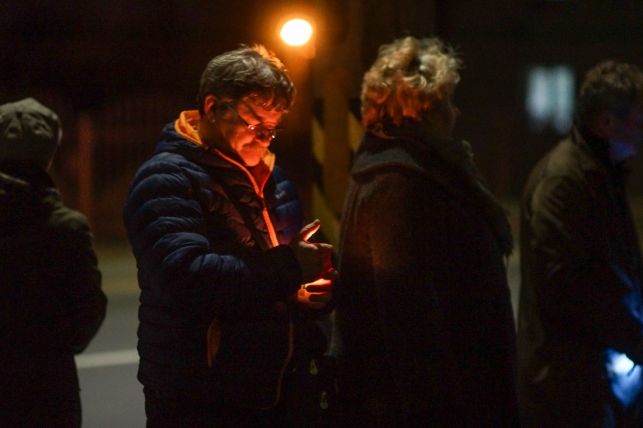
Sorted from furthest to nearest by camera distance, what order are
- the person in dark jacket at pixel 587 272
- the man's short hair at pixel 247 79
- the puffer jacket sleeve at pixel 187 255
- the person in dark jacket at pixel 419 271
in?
the person in dark jacket at pixel 587 272
the person in dark jacket at pixel 419 271
the man's short hair at pixel 247 79
the puffer jacket sleeve at pixel 187 255

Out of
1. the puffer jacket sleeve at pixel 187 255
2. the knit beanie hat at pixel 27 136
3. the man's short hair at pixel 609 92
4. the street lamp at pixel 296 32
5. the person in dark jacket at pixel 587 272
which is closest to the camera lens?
the puffer jacket sleeve at pixel 187 255

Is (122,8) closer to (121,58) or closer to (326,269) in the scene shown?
(121,58)

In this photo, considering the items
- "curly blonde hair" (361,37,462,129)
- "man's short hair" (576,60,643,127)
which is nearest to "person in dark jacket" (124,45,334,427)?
"curly blonde hair" (361,37,462,129)

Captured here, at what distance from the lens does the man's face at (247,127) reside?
3176 millimetres

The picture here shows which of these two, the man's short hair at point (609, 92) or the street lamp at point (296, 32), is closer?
the man's short hair at point (609, 92)

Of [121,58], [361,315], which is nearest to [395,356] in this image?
[361,315]

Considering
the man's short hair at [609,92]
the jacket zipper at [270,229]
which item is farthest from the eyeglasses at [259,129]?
the man's short hair at [609,92]

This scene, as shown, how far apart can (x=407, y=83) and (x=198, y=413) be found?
1256 mm

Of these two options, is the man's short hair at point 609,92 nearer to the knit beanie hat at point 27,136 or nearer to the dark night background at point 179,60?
the knit beanie hat at point 27,136

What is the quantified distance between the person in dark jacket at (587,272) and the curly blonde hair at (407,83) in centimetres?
71

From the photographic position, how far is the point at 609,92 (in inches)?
167

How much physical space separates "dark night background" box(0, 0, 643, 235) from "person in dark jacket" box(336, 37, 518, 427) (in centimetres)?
1155

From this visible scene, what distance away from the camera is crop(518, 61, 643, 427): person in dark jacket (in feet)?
13.4

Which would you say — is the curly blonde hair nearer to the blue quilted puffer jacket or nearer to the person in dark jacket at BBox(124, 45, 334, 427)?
the person in dark jacket at BBox(124, 45, 334, 427)
